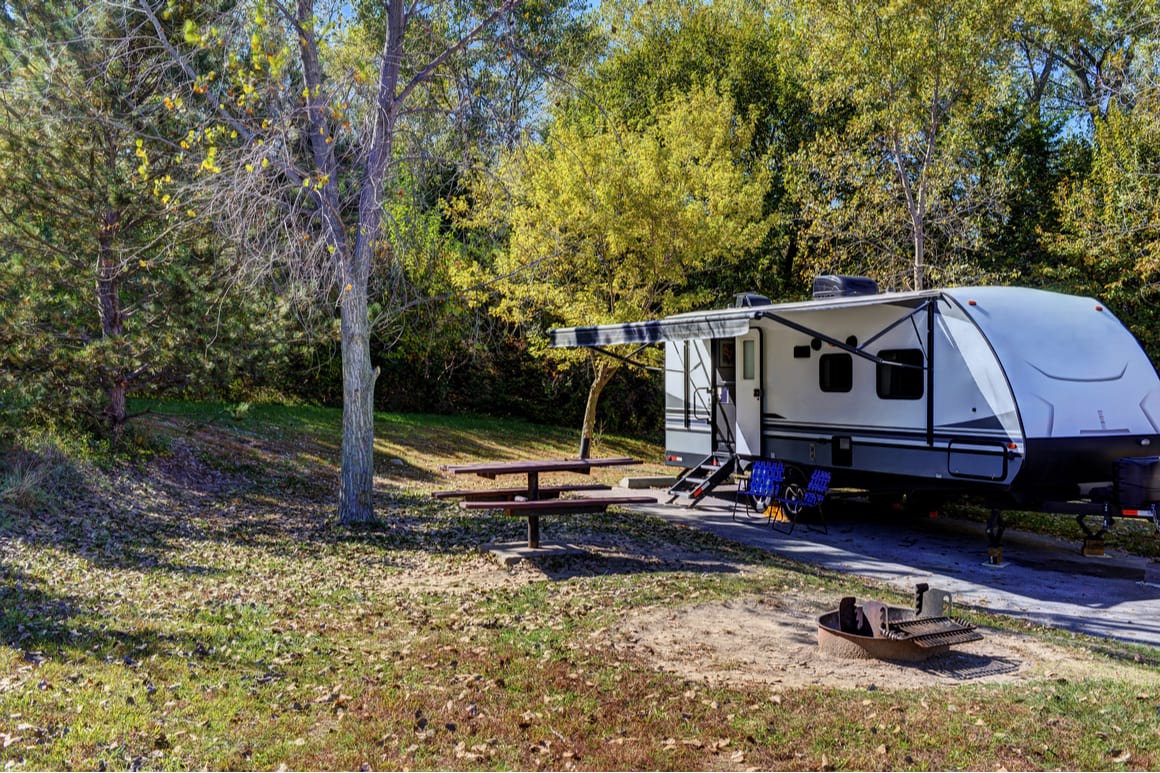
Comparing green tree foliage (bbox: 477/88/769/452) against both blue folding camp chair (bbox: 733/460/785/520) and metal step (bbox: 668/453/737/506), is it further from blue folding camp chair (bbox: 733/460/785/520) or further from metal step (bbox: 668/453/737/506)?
blue folding camp chair (bbox: 733/460/785/520)

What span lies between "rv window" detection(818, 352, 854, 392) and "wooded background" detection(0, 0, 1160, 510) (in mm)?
4103

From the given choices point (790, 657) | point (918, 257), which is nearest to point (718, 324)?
point (918, 257)

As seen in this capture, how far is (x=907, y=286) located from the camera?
18.0 metres

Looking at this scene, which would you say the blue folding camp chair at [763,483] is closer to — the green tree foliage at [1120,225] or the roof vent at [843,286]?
the roof vent at [843,286]

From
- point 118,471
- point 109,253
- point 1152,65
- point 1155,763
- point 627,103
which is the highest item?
point 627,103

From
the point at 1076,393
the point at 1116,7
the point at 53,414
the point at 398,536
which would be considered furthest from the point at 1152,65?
the point at 53,414

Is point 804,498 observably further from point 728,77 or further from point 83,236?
point 728,77

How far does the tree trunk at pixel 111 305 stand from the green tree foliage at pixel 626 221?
236 inches

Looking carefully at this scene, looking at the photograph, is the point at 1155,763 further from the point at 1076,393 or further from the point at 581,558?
the point at 1076,393

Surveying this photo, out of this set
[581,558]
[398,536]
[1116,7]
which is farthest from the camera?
[1116,7]

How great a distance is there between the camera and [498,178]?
10383mm

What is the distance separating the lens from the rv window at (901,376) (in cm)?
1081

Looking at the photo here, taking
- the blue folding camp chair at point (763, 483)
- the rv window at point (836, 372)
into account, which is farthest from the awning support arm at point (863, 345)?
the blue folding camp chair at point (763, 483)

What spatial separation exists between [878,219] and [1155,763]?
1429cm
